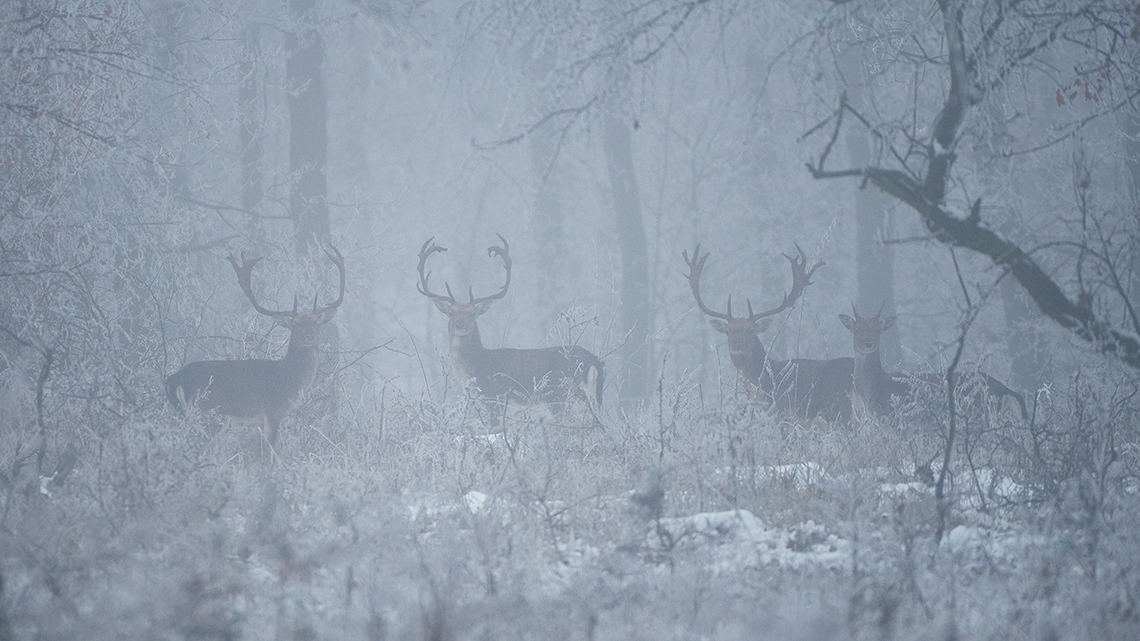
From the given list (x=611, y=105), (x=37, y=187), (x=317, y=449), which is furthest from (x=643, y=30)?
(x=37, y=187)

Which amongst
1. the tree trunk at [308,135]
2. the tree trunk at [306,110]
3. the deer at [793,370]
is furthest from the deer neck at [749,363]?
the tree trunk at [306,110]

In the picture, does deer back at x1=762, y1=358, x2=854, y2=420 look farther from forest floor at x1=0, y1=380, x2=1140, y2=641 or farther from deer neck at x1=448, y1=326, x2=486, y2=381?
deer neck at x1=448, y1=326, x2=486, y2=381

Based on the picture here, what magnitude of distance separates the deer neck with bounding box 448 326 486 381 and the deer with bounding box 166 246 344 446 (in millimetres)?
1874

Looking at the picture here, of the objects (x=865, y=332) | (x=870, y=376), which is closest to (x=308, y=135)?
(x=865, y=332)

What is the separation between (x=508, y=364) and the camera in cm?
952

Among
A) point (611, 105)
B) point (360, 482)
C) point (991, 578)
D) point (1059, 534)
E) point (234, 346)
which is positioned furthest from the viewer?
point (234, 346)

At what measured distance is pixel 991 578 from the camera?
398 cm

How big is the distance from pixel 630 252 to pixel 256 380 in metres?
9.91

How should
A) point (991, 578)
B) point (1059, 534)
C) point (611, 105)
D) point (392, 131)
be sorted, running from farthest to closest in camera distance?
point (392, 131) → point (611, 105) → point (1059, 534) → point (991, 578)

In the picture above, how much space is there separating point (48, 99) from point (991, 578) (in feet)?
26.3

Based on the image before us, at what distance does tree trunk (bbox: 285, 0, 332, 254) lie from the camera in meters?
12.5

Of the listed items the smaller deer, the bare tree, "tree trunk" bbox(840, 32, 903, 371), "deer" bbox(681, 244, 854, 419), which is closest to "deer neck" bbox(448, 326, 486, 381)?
"deer" bbox(681, 244, 854, 419)

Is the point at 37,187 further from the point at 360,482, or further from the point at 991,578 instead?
the point at 991,578

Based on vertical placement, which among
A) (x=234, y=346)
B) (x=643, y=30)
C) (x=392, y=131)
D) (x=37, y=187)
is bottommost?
(x=234, y=346)
